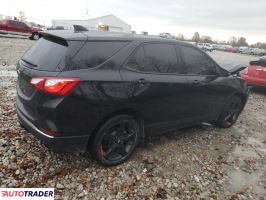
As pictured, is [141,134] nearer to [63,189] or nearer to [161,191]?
[161,191]

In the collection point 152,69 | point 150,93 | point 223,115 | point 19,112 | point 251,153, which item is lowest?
point 251,153

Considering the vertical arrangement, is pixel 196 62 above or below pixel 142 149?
above

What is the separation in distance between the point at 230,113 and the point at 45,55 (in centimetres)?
430

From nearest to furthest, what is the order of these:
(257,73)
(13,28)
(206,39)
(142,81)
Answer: (142,81) → (257,73) → (13,28) → (206,39)

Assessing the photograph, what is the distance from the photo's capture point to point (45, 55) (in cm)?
355

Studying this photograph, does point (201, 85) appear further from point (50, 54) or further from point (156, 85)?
point (50, 54)

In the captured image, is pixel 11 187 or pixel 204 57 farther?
pixel 204 57

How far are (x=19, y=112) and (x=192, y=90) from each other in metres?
2.73

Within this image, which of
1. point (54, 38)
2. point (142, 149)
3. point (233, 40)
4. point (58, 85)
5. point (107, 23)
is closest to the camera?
point (58, 85)

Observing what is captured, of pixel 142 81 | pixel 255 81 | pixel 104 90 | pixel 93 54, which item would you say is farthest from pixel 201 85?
pixel 255 81

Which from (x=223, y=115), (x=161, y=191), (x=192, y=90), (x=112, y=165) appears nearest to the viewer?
(x=161, y=191)

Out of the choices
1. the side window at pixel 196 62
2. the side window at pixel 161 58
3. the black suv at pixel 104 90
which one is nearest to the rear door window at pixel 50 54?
the black suv at pixel 104 90

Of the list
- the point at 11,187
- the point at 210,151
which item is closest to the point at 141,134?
the point at 210,151

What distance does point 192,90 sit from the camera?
15.5 feet
